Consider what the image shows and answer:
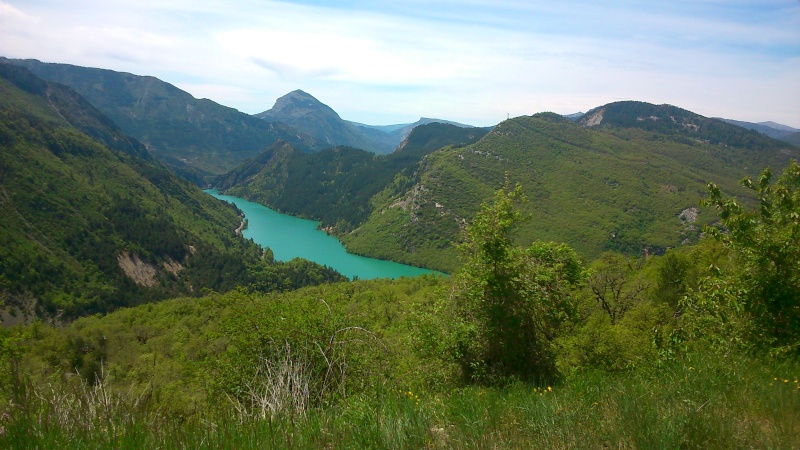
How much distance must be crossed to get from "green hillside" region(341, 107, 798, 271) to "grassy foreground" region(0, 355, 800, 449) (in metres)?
82.7

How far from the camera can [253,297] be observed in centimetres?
988

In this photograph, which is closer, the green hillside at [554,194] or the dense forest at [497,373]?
the dense forest at [497,373]

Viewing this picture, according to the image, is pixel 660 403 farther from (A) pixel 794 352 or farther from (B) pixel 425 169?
(B) pixel 425 169

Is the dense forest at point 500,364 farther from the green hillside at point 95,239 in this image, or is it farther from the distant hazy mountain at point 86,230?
the green hillside at point 95,239

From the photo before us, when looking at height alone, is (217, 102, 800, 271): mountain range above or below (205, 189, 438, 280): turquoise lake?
above

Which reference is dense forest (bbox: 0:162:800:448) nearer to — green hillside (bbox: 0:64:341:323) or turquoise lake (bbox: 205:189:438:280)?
green hillside (bbox: 0:64:341:323)

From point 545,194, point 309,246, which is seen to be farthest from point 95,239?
point 545,194

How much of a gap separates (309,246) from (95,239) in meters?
59.7

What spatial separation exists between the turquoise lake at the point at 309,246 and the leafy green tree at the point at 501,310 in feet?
306

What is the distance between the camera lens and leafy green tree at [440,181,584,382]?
6.93 metres

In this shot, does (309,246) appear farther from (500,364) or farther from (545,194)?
(500,364)

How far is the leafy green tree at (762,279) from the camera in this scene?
5047 mm

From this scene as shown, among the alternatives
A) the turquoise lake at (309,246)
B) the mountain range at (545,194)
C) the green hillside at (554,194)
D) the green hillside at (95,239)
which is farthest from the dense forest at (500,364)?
the turquoise lake at (309,246)

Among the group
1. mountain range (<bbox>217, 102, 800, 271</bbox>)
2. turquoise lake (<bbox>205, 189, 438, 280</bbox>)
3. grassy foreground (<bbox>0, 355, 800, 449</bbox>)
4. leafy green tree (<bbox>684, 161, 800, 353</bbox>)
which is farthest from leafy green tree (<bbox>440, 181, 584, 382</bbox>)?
turquoise lake (<bbox>205, 189, 438, 280</bbox>)
